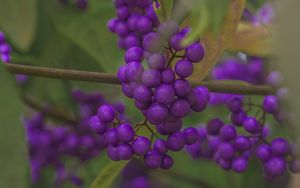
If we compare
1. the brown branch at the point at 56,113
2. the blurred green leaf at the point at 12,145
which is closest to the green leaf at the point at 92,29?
the brown branch at the point at 56,113

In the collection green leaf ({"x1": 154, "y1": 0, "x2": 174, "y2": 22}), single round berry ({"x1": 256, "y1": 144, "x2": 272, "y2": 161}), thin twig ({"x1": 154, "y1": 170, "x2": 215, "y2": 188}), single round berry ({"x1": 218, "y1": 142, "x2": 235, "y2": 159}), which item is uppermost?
green leaf ({"x1": 154, "y1": 0, "x2": 174, "y2": 22})

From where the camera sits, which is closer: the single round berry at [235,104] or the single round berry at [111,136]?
the single round berry at [111,136]

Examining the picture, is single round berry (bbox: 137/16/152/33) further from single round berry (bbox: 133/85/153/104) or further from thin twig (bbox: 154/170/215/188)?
thin twig (bbox: 154/170/215/188)

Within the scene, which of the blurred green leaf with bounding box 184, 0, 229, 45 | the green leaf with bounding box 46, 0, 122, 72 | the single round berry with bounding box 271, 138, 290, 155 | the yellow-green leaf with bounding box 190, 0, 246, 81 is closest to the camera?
the blurred green leaf with bounding box 184, 0, 229, 45

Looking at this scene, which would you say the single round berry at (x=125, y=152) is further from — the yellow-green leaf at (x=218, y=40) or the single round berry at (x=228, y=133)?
the single round berry at (x=228, y=133)

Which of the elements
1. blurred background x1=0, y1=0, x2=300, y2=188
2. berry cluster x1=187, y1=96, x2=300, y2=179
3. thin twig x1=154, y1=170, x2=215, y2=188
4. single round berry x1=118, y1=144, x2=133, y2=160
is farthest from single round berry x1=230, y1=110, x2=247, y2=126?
thin twig x1=154, y1=170, x2=215, y2=188

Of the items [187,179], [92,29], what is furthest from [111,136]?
[187,179]

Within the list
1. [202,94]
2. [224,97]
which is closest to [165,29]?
[202,94]

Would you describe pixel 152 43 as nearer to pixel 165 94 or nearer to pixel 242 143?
pixel 165 94
